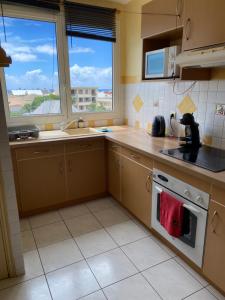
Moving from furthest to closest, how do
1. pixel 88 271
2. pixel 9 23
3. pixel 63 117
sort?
pixel 63 117 < pixel 9 23 < pixel 88 271

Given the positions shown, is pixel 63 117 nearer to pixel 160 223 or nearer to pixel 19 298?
pixel 160 223

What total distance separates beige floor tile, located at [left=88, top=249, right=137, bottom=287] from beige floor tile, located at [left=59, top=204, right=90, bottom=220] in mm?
719

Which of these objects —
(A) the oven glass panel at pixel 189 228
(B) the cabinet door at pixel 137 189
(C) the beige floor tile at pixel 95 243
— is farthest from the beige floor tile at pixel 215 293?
(C) the beige floor tile at pixel 95 243

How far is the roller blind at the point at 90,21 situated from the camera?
2667 millimetres

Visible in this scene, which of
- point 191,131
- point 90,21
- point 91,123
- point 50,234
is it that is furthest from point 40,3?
point 50,234

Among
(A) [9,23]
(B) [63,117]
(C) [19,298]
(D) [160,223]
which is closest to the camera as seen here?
(C) [19,298]

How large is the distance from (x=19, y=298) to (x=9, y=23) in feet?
8.63

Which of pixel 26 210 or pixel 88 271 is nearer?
pixel 88 271

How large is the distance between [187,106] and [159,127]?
0.37m

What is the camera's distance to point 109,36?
116 inches

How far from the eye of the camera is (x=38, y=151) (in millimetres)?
2355

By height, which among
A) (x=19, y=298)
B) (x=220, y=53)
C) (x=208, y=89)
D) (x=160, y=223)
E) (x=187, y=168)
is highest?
(x=220, y=53)

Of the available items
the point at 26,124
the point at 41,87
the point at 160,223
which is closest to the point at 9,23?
the point at 41,87

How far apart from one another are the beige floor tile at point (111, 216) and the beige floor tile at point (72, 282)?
626 mm
